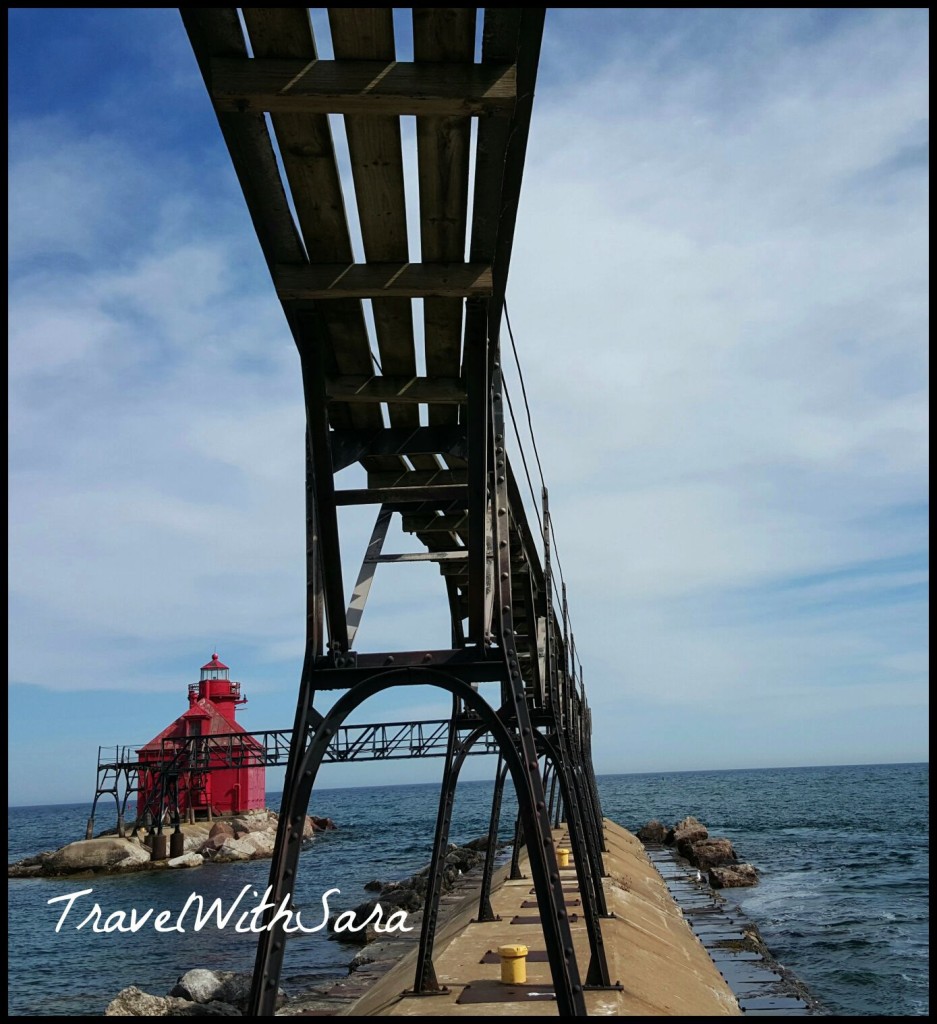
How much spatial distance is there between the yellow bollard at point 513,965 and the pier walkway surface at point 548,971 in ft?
0.34

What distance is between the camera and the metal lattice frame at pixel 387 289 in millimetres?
4129

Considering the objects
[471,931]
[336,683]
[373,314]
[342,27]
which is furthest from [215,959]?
[342,27]

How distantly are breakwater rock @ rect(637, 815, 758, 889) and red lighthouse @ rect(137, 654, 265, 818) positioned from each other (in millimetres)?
22327

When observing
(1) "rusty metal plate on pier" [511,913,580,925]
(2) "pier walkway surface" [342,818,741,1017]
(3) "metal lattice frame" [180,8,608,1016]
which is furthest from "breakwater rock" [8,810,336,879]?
(3) "metal lattice frame" [180,8,608,1016]

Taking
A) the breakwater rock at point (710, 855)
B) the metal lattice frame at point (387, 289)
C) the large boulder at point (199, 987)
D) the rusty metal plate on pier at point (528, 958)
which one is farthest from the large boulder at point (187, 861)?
the metal lattice frame at point (387, 289)

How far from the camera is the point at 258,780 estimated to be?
205ft

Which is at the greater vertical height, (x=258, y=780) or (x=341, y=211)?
(x=341, y=211)

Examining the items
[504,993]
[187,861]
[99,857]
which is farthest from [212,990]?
[99,857]

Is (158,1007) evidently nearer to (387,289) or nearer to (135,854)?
(387,289)

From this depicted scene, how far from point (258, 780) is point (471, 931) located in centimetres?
5168

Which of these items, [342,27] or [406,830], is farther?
[406,830]

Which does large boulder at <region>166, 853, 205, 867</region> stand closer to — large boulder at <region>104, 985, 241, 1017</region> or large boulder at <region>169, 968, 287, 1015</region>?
large boulder at <region>169, 968, 287, 1015</region>

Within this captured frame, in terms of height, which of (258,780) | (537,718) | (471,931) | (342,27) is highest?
(342,27)

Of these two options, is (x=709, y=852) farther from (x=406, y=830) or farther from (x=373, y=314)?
(x=406, y=830)
